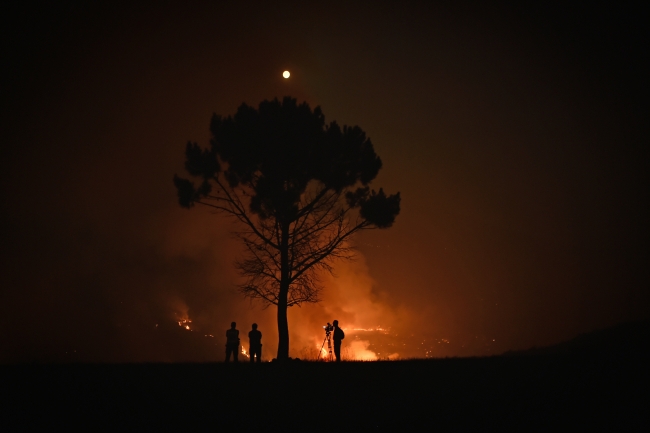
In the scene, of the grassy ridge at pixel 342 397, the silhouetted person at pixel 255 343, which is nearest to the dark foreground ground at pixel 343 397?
the grassy ridge at pixel 342 397

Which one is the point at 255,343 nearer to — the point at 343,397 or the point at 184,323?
the point at 343,397

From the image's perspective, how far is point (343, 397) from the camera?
516 inches

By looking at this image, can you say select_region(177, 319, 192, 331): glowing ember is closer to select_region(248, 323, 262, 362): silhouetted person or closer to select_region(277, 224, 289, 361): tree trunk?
select_region(277, 224, 289, 361): tree trunk

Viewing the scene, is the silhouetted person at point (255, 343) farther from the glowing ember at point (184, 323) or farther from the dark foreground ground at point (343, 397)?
the glowing ember at point (184, 323)

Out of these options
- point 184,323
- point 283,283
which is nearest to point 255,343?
point 283,283

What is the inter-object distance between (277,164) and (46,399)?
15216 millimetres

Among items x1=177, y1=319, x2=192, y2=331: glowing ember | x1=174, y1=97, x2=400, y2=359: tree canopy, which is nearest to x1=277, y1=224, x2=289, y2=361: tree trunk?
x1=174, y1=97, x2=400, y2=359: tree canopy

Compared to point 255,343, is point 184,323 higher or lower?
higher

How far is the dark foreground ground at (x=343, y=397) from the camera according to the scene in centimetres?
1123

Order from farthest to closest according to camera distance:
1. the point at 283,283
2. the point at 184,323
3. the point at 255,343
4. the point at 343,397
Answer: the point at 184,323 < the point at 283,283 < the point at 255,343 < the point at 343,397

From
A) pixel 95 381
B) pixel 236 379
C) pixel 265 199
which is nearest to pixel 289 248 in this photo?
pixel 265 199

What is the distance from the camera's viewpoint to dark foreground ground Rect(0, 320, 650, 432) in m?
11.2

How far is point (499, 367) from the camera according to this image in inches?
640

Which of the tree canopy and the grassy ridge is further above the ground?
the tree canopy
